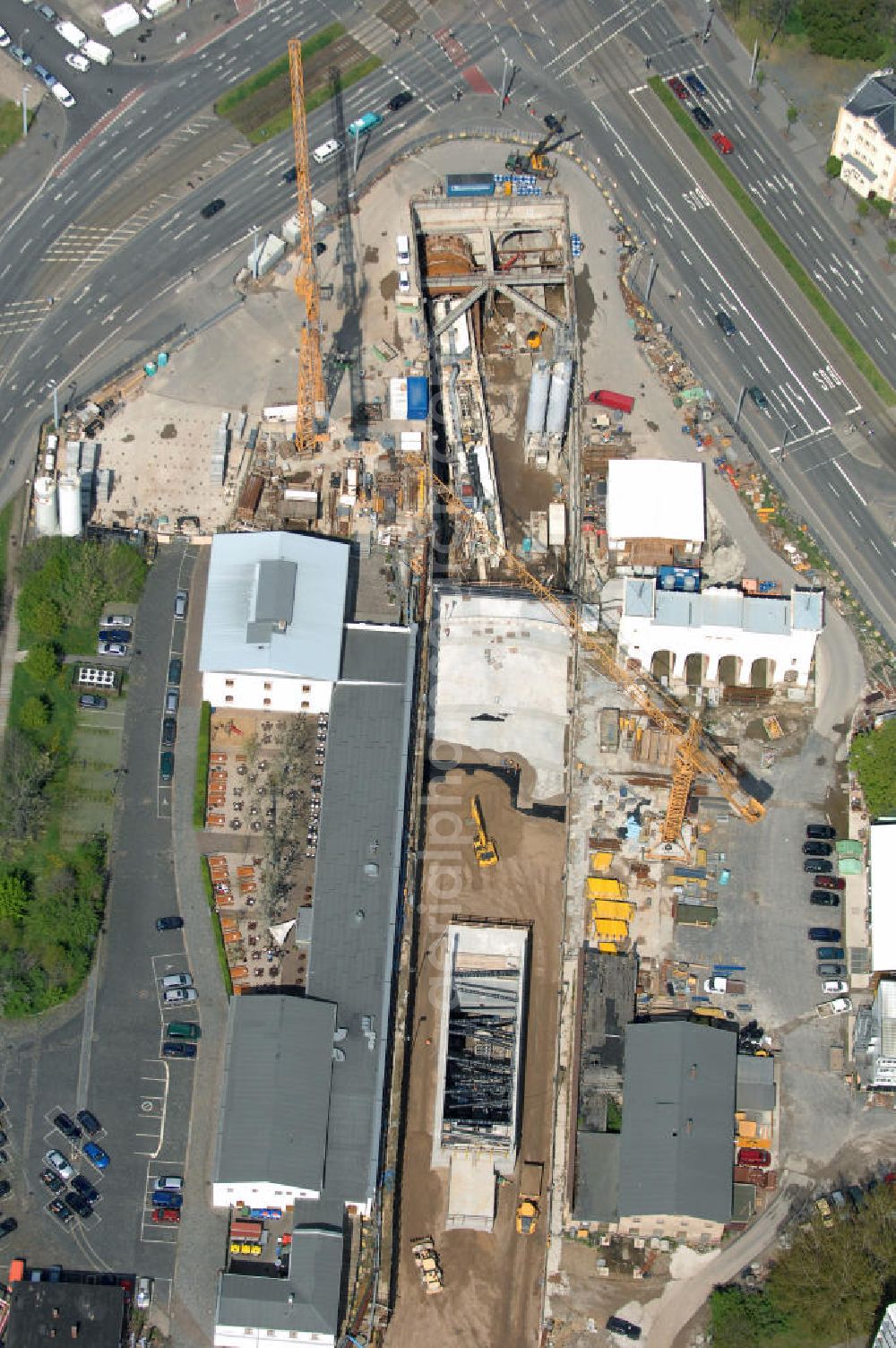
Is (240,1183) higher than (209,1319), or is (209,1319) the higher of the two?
(240,1183)

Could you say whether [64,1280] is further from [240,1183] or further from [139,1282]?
[240,1183]

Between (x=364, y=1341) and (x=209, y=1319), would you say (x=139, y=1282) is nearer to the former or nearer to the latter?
(x=209, y=1319)

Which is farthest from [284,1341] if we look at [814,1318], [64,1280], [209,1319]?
[814,1318]

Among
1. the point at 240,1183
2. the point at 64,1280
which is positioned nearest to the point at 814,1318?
the point at 240,1183

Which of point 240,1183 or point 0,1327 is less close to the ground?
point 240,1183

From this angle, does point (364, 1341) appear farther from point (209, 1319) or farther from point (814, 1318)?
point (814, 1318)
